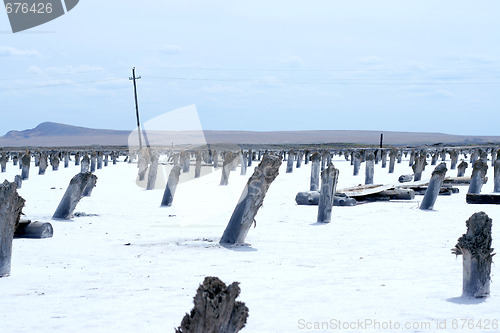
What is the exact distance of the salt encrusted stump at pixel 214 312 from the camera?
3.94 metres

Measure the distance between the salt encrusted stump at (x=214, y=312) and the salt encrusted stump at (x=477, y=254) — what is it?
2.97 m

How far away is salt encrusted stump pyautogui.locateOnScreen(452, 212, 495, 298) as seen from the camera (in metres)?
6.36

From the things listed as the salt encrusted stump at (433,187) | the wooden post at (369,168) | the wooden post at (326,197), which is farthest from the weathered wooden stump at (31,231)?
the wooden post at (369,168)

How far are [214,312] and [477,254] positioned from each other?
3.24 metres

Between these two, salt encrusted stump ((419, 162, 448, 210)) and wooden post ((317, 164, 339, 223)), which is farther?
salt encrusted stump ((419, 162, 448, 210))

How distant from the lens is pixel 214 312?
3.96m

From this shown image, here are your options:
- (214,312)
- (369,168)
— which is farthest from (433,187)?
(214,312)

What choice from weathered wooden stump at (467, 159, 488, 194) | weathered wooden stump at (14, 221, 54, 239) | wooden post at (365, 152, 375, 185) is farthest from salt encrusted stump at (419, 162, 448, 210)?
wooden post at (365, 152, 375, 185)

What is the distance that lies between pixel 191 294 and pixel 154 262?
189 centimetres

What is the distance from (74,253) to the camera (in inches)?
360

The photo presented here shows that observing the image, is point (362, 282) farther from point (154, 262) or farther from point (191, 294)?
point (154, 262)

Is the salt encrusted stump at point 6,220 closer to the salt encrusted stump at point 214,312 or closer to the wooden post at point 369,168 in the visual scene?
the salt encrusted stump at point 214,312

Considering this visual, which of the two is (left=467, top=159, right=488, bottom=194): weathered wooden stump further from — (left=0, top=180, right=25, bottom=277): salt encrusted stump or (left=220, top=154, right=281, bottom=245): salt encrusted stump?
(left=0, top=180, right=25, bottom=277): salt encrusted stump

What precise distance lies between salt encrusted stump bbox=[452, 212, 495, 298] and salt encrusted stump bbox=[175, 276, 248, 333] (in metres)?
2.97
